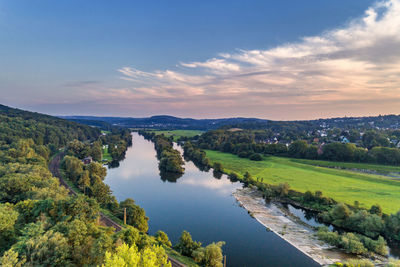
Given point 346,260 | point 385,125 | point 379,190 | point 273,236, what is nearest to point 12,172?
point 273,236

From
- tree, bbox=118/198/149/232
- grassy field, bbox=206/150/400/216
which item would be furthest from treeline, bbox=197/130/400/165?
tree, bbox=118/198/149/232

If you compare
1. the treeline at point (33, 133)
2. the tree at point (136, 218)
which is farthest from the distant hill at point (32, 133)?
the tree at point (136, 218)

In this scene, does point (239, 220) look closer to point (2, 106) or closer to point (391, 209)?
point (391, 209)

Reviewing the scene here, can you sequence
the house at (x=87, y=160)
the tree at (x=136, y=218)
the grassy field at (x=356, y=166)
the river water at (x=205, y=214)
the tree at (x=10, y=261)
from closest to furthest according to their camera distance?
the tree at (x=10, y=261)
the river water at (x=205, y=214)
the tree at (x=136, y=218)
the grassy field at (x=356, y=166)
the house at (x=87, y=160)

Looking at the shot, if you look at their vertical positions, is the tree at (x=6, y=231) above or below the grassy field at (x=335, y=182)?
above

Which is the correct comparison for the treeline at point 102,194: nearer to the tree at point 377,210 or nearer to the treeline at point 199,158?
the tree at point 377,210

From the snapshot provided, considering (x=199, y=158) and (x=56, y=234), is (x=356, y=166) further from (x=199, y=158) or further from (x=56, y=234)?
(x=56, y=234)

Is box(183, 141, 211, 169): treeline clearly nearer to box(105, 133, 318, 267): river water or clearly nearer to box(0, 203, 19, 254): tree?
box(105, 133, 318, 267): river water
